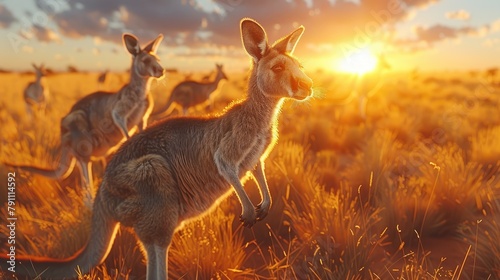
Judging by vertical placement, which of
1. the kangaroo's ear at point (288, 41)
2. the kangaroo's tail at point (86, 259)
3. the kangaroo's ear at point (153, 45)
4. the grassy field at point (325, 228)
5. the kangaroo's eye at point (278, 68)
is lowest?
the grassy field at point (325, 228)

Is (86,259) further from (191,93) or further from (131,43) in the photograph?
(191,93)

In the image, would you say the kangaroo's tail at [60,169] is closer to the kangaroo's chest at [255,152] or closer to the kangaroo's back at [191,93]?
the kangaroo's chest at [255,152]

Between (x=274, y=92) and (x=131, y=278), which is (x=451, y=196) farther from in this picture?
(x=131, y=278)

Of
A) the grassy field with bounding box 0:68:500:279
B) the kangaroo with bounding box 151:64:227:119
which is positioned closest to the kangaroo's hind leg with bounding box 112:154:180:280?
the grassy field with bounding box 0:68:500:279

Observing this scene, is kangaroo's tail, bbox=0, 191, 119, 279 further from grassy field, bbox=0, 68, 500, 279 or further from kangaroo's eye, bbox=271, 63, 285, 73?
kangaroo's eye, bbox=271, 63, 285, 73

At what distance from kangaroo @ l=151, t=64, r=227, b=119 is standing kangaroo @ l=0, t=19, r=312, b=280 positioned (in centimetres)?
764

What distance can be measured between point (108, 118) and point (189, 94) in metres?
6.53

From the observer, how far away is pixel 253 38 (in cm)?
319

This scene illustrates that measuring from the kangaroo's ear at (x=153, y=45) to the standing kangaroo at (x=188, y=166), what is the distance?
2253mm

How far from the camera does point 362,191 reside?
5.74m

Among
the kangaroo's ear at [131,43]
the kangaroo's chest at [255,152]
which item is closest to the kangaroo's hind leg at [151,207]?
the kangaroo's chest at [255,152]

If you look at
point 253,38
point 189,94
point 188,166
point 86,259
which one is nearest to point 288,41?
point 253,38

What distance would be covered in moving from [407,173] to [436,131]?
523 centimetres

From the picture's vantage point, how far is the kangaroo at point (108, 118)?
541cm
